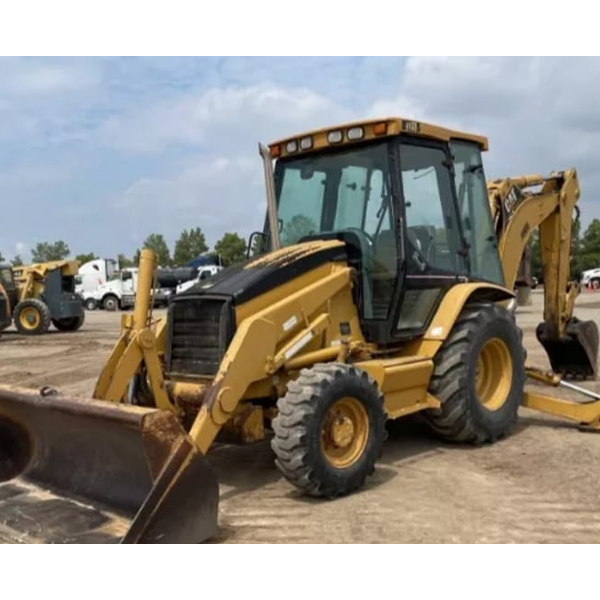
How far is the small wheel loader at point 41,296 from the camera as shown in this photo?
2138 centimetres

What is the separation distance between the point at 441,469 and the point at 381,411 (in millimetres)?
839

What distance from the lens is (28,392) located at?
17.3ft

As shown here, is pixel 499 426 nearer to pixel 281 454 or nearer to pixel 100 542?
pixel 281 454

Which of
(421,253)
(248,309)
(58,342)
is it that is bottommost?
(58,342)

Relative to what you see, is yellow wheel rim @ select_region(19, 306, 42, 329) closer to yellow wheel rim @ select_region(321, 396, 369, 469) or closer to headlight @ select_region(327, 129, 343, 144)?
headlight @ select_region(327, 129, 343, 144)

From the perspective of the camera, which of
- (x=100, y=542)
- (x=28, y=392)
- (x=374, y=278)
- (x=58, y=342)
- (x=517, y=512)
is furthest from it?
(x=58, y=342)

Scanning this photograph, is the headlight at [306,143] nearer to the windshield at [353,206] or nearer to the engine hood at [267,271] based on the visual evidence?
the windshield at [353,206]

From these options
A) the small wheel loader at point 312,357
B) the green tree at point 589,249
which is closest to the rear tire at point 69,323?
the small wheel loader at point 312,357

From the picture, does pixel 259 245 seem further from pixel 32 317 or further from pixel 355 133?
pixel 32 317

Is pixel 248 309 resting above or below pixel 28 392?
above

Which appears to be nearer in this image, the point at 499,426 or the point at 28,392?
the point at 28,392

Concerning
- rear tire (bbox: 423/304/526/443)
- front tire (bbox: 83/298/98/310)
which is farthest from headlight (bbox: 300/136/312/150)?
front tire (bbox: 83/298/98/310)

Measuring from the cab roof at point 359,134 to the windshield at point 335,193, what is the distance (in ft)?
0.42
